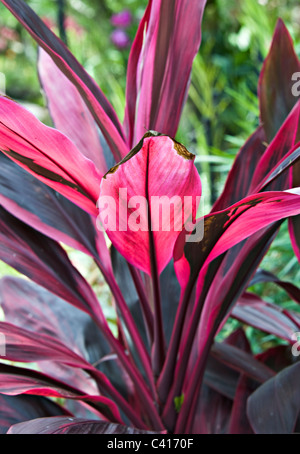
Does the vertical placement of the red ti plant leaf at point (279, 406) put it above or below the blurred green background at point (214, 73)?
below

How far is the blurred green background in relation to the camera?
1.08 meters

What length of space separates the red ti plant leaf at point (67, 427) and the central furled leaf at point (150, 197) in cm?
14

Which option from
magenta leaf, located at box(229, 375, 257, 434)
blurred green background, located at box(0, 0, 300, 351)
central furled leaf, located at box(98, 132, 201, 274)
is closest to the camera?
central furled leaf, located at box(98, 132, 201, 274)

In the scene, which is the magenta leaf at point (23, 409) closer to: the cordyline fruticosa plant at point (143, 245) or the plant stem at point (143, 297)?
the cordyline fruticosa plant at point (143, 245)

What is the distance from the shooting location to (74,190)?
1.21 ft

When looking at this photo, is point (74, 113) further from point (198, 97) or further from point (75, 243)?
point (198, 97)

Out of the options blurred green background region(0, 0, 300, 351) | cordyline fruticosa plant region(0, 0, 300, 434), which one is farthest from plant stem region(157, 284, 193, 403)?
blurred green background region(0, 0, 300, 351)

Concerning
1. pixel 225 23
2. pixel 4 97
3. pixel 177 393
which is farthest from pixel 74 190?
pixel 225 23

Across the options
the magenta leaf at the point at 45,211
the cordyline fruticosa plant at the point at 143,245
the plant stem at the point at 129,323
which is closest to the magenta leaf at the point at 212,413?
the cordyline fruticosa plant at the point at 143,245

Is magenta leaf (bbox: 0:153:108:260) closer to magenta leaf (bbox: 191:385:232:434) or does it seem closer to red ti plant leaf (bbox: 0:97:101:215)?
red ti plant leaf (bbox: 0:97:101:215)

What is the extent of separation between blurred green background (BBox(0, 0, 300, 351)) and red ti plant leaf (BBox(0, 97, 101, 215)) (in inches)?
10.7

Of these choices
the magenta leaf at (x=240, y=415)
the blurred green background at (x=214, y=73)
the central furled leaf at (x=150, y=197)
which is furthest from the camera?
the blurred green background at (x=214, y=73)

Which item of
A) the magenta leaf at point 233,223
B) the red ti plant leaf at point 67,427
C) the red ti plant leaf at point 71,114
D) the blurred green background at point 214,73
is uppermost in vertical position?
the blurred green background at point 214,73

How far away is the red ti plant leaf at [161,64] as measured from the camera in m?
0.41
